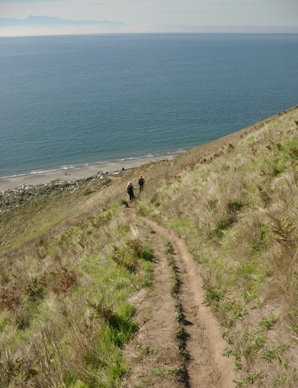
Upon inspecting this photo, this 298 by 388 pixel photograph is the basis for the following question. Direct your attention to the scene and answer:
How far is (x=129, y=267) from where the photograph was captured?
10.3 metres

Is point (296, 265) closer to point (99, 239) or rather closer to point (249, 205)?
point (249, 205)

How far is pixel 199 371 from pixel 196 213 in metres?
7.92

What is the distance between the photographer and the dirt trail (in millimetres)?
5883

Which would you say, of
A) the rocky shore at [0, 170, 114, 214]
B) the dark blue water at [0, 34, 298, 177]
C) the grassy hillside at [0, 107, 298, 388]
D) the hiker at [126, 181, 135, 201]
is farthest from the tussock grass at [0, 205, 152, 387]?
the dark blue water at [0, 34, 298, 177]

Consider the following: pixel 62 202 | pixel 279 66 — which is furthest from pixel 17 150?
pixel 279 66

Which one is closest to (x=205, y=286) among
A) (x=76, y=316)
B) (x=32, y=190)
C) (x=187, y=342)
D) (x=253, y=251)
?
(x=253, y=251)

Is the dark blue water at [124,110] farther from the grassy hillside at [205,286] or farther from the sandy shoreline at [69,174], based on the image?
the grassy hillside at [205,286]

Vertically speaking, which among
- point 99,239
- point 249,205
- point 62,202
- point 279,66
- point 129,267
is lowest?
point 62,202

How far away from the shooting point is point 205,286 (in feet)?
28.6

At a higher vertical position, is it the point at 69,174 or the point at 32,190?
the point at 69,174

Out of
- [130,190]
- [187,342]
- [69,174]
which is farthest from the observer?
[69,174]

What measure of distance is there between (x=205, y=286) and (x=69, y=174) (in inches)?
1907

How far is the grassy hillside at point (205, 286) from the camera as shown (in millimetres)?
6170

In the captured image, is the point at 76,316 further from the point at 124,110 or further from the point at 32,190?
the point at 124,110
